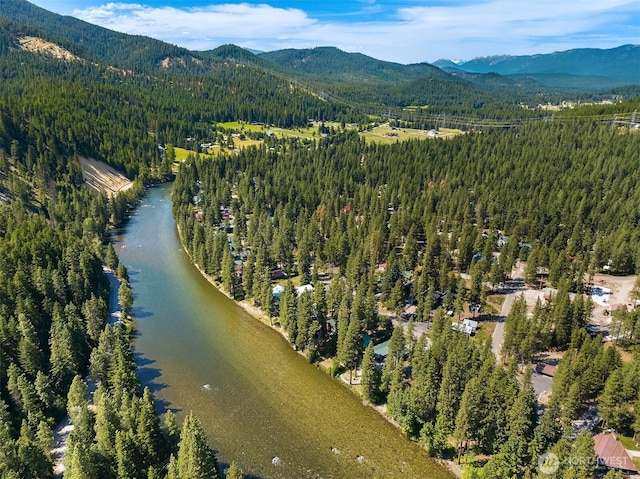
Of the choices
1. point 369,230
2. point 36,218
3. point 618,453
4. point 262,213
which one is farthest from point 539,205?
point 36,218

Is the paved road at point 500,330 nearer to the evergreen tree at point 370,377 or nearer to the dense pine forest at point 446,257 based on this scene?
the dense pine forest at point 446,257

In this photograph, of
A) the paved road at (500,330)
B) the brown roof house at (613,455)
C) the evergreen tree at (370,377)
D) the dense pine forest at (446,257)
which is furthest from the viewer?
the paved road at (500,330)

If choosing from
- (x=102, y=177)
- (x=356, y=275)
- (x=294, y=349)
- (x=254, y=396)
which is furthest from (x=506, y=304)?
(x=102, y=177)

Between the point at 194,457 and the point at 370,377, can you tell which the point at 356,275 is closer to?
the point at 370,377

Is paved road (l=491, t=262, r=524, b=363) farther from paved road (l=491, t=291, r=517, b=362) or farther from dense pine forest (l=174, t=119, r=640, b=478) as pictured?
dense pine forest (l=174, t=119, r=640, b=478)

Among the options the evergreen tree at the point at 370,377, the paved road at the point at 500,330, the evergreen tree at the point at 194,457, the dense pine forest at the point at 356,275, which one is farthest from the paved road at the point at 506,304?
the evergreen tree at the point at 194,457

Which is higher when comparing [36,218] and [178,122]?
[178,122]

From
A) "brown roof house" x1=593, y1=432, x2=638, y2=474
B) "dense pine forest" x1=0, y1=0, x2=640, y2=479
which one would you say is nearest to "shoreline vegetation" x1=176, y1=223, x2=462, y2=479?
"dense pine forest" x1=0, y1=0, x2=640, y2=479

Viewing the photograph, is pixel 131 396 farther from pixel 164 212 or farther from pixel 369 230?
pixel 164 212
